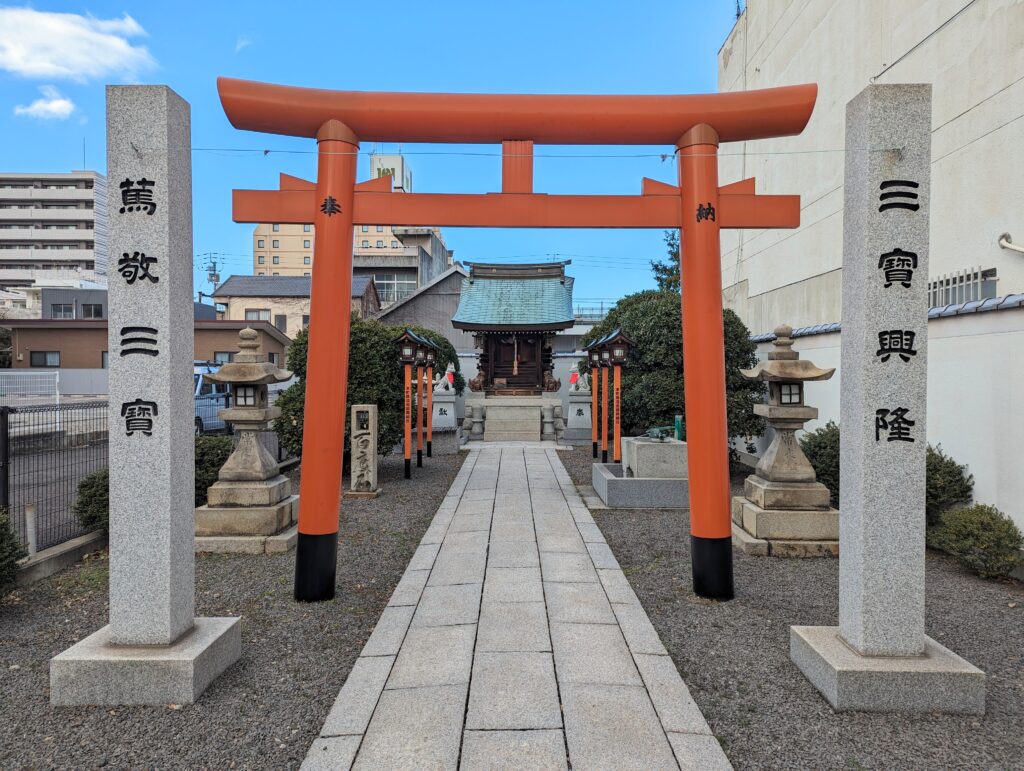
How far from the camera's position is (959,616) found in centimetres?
460

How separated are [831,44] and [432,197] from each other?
12.8 meters

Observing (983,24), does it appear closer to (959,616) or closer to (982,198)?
(982,198)

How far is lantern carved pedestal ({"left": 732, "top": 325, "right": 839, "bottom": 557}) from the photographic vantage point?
20.2 feet

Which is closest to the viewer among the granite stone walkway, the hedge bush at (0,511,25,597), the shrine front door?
the granite stone walkway

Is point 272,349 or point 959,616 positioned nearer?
point 959,616

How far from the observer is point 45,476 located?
947 cm

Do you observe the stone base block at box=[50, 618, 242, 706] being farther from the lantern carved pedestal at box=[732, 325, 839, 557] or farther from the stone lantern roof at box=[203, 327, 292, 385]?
the lantern carved pedestal at box=[732, 325, 839, 557]

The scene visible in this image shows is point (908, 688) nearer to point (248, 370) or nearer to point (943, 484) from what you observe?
point (943, 484)

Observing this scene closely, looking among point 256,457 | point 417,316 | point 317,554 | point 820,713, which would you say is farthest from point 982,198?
point 417,316

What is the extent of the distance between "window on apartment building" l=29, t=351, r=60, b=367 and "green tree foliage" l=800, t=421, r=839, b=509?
31633mm

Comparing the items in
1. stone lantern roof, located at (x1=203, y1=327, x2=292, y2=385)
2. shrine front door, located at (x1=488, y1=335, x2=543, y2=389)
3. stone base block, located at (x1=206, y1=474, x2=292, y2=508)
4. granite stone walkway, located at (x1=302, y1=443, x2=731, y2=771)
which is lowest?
granite stone walkway, located at (x1=302, y1=443, x2=731, y2=771)

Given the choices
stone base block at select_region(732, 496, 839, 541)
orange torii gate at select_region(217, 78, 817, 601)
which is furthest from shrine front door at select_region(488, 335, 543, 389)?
orange torii gate at select_region(217, 78, 817, 601)

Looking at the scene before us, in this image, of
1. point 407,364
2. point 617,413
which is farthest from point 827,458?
point 407,364

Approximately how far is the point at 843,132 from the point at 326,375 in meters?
13.2
